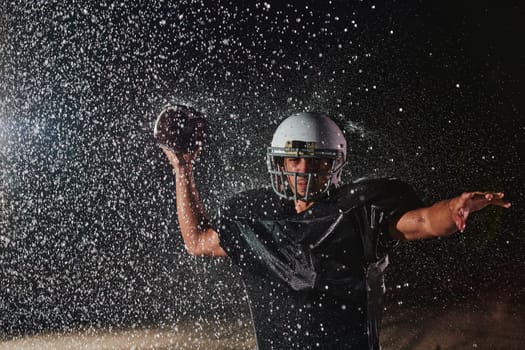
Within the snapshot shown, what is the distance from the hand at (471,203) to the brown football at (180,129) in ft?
4.87

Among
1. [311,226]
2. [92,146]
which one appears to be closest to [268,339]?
[311,226]

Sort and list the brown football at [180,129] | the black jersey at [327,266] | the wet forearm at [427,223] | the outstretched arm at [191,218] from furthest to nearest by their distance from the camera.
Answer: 1. the brown football at [180,129]
2. the outstretched arm at [191,218]
3. the black jersey at [327,266]
4. the wet forearm at [427,223]

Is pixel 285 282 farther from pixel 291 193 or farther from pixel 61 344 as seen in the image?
pixel 61 344

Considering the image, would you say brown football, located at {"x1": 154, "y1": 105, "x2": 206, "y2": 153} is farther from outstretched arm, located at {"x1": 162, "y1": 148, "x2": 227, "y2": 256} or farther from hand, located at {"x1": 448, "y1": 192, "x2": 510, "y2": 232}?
hand, located at {"x1": 448, "y1": 192, "x2": 510, "y2": 232}

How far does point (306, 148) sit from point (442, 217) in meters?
0.75

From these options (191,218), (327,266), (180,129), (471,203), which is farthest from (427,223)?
(180,129)

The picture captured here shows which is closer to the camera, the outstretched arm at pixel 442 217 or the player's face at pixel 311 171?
the outstretched arm at pixel 442 217

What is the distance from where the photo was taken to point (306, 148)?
263cm

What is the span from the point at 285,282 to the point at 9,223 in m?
9.99

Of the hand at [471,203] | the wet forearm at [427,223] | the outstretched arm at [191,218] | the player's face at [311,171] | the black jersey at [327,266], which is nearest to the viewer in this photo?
the hand at [471,203]

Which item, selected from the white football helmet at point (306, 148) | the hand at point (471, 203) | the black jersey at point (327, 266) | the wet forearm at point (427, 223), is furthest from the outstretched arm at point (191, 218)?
the hand at point (471, 203)

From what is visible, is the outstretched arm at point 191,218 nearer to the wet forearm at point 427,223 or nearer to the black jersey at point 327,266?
the black jersey at point 327,266

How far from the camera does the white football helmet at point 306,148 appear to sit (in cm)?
260

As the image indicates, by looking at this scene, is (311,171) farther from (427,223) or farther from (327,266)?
(427,223)
